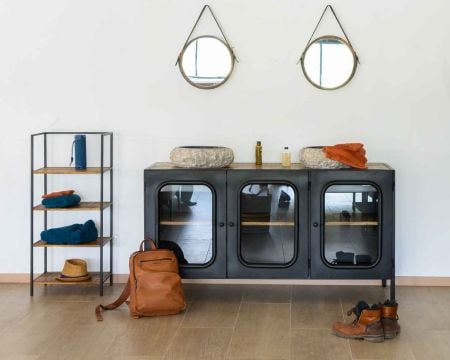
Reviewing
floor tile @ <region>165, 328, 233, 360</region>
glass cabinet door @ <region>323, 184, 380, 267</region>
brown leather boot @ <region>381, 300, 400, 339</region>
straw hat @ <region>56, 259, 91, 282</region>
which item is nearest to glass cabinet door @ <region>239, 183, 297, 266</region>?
glass cabinet door @ <region>323, 184, 380, 267</region>

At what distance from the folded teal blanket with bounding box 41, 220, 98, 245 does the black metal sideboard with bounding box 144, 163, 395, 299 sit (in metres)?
0.50

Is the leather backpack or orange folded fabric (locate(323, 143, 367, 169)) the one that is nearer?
the leather backpack

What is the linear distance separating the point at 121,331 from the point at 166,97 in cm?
171

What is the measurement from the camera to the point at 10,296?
5387 mm

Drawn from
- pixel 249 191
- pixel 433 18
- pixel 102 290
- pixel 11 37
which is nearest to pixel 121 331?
pixel 102 290

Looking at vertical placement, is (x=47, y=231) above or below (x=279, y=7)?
below

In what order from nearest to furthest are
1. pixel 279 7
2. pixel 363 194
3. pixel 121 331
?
pixel 121 331, pixel 363 194, pixel 279 7

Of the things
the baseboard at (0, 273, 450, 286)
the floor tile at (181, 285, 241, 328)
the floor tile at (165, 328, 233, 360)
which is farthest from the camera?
the baseboard at (0, 273, 450, 286)

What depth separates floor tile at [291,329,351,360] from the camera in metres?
4.15

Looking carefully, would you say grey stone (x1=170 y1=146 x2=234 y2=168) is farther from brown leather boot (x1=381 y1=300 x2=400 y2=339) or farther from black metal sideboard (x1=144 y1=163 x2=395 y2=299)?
brown leather boot (x1=381 y1=300 x2=400 y2=339)

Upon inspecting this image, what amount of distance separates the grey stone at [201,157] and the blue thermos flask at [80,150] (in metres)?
0.65

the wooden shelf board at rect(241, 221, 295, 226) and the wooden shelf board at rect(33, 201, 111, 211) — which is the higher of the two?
the wooden shelf board at rect(33, 201, 111, 211)

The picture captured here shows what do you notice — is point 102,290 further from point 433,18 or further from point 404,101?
point 433,18

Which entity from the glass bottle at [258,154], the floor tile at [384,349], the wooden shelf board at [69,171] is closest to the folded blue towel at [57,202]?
the wooden shelf board at [69,171]
